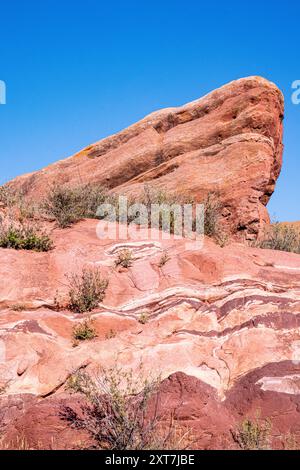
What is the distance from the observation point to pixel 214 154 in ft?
43.3

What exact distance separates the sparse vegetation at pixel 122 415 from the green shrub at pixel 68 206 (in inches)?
191

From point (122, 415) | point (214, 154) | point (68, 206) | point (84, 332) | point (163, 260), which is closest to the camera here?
point (122, 415)

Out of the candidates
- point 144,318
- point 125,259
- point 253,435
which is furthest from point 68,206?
point 253,435

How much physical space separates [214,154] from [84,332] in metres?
8.88

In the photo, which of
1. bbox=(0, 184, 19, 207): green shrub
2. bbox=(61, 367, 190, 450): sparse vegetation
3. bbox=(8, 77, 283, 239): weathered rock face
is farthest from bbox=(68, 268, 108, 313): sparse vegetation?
bbox=(8, 77, 283, 239): weathered rock face

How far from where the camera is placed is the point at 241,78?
13859 millimetres

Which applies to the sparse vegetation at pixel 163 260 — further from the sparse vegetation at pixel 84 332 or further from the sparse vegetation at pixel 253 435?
the sparse vegetation at pixel 253 435

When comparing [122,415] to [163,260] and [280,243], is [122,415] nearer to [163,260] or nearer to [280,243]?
[163,260]

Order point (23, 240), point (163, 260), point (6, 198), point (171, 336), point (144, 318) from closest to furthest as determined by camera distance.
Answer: point (171, 336), point (144, 318), point (163, 260), point (23, 240), point (6, 198)

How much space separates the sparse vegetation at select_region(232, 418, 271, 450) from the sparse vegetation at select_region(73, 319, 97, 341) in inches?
86.0

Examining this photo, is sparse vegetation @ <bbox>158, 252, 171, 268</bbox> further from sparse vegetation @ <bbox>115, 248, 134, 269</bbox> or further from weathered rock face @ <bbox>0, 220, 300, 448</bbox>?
sparse vegetation @ <bbox>115, 248, 134, 269</bbox>

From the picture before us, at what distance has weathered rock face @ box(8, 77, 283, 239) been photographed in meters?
12.0
